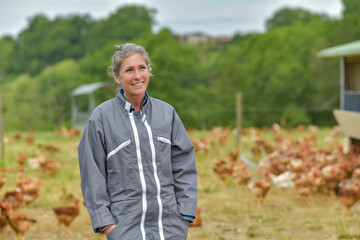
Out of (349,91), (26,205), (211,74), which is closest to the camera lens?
(26,205)

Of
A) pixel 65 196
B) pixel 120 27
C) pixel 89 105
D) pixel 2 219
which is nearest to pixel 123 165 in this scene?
pixel 2 219

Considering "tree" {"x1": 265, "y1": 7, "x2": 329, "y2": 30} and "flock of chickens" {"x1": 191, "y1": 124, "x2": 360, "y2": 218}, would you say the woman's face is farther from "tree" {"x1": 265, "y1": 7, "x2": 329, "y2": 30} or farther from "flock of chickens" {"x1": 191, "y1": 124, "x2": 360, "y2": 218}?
"tree" {"x1": 265, "y1": 7, "x2": 329, "y2": 30}

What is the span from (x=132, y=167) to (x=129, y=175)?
5cm

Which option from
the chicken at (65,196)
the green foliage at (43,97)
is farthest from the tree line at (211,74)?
the chicken at (65,196)

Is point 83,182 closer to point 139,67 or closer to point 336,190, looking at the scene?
point 139,67

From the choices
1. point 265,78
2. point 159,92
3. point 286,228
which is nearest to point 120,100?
point 286,228

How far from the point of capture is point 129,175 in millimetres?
2732

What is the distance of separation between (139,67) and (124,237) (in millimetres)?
1025

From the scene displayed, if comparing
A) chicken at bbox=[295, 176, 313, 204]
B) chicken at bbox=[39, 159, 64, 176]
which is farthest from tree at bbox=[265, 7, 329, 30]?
chicken at bbox=[295, 176, 313, 204]

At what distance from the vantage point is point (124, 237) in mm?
2682

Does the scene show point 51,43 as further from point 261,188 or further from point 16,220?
point 16,220

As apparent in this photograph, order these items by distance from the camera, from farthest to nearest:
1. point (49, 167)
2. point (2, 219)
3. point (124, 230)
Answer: point (49, 167)
point (2, 219)
point (124, 230)

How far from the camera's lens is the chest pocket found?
273cm

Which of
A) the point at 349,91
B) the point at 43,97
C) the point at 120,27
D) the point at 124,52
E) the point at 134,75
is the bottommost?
the point at 43,97
